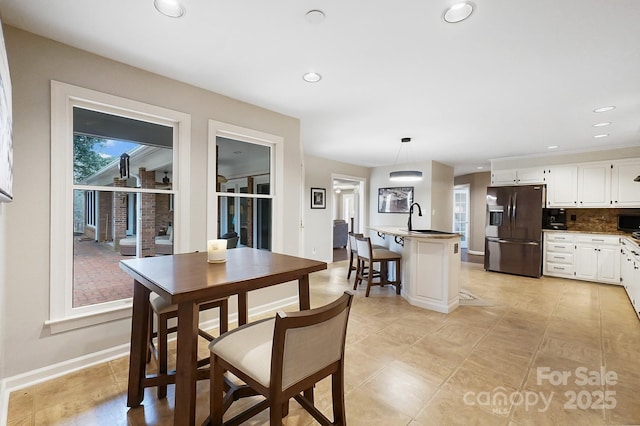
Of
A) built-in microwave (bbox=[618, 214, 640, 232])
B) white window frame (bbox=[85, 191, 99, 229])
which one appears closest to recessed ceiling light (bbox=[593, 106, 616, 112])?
built-in microwave (bbox=[618, 214, 640, 232])

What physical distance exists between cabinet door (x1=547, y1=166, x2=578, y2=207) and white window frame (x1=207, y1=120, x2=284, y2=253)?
5.21 m

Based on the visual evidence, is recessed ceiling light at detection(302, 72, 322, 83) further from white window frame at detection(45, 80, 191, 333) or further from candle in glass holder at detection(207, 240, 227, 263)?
candle in glass holder at detection(207, 240, 227, 263)

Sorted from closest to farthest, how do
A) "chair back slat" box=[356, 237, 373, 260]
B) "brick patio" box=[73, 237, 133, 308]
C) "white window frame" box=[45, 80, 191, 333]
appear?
"white window frame" box=[45, 80, 191, 333], "brick patio" box=[73, 237, 133, 308], "chair back slat" box=[356, 237, 373, 260]

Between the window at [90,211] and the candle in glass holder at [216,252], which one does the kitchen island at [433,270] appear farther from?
the window at [90,211]

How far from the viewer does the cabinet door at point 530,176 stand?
217 inches

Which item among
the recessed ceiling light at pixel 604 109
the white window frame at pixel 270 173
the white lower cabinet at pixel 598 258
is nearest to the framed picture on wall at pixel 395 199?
the white lower cabinet at pixel 598 258

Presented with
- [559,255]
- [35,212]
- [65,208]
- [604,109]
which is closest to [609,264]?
[559,255]

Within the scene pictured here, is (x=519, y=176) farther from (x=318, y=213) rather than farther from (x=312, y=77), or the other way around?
(x=312, y=77)

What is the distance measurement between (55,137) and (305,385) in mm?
2433

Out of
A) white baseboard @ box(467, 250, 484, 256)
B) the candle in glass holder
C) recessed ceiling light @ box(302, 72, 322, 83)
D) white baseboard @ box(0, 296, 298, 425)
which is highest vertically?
recessed ceiling light @ box(302, 72, 322, 83)

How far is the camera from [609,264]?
4742 millimetres

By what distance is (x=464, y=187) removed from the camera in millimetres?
8461

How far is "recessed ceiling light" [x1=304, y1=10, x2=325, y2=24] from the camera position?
1734mm

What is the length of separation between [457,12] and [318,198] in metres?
4.77
